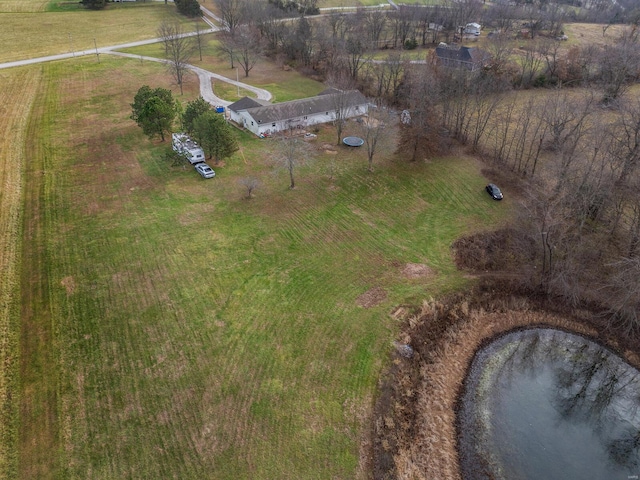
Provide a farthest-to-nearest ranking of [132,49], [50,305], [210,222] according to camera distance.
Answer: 1. [132,49]
2. [210,222]
3. [50,305]

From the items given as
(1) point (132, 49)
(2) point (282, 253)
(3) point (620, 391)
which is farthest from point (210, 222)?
(1) point (132, 49)

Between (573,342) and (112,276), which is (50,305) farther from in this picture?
(573,342)

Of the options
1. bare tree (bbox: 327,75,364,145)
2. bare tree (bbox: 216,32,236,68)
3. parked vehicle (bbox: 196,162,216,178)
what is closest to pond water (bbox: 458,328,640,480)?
parked vehicle (bbox: 196,162,216,178)

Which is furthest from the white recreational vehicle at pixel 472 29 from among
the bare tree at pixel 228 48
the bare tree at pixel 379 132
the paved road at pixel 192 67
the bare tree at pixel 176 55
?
the bare tree at pixel 176 55

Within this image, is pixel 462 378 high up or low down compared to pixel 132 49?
down

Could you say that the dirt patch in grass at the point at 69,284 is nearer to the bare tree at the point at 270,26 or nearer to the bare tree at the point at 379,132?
the bare tree at the point at 379,132

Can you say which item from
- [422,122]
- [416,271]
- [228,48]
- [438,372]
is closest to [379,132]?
[422,122]

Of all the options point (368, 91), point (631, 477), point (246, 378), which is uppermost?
point (368, 91)

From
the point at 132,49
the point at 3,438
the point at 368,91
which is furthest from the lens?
the point at 132,49
